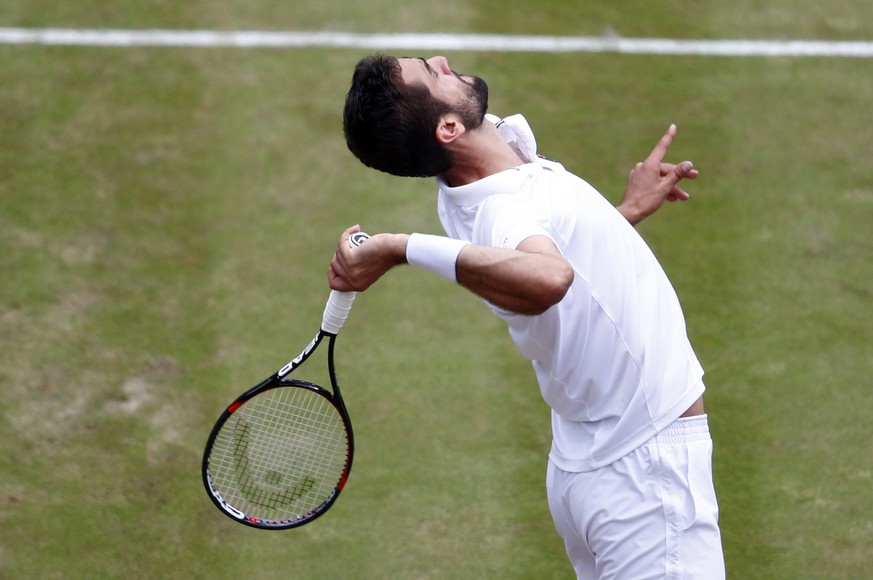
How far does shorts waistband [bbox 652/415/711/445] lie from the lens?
3.84m

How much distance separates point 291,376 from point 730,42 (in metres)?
4.28

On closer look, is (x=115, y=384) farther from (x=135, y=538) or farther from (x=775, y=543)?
(x=775, y=543)

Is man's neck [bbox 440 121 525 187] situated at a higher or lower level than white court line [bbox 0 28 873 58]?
higher

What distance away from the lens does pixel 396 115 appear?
3.86 meters

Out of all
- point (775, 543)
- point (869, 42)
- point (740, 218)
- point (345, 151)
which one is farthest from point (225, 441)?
point (869, 42)

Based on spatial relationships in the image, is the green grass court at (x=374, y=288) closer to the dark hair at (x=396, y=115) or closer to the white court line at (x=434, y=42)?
the white court line at (x=434, y=42)

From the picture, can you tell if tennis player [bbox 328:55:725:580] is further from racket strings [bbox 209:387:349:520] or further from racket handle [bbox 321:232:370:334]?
racket strings [bbox 209:387:349:520]

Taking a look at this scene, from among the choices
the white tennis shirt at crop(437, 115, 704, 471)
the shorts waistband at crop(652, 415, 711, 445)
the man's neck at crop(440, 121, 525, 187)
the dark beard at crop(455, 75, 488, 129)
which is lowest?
the shorts waistband at crop(652, 415, 711, 445)

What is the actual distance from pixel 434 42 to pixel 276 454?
13.9 ft

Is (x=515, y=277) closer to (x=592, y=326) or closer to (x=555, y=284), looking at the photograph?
(x=555, y=284)

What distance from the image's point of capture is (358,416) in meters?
5.90

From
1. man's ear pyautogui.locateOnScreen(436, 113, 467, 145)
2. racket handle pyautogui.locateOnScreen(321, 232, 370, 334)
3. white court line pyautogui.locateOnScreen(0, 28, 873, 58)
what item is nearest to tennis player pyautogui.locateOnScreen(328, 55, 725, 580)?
man's ear pyautogui.locateOnScreen(436, 113, 467, 145)

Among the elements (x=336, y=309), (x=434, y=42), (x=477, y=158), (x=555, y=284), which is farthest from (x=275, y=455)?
(x=434, y=42)

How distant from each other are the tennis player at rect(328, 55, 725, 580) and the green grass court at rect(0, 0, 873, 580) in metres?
1.50
